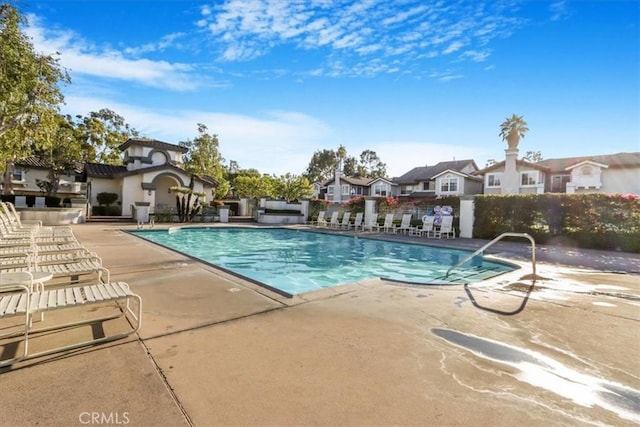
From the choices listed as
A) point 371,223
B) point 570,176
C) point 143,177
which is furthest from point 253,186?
point 570,176

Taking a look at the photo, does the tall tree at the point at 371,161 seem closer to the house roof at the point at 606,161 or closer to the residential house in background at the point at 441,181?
the residential house in background at the point at 441,181

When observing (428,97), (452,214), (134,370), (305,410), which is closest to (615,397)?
(305,410)

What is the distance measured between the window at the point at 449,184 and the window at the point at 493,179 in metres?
3.15

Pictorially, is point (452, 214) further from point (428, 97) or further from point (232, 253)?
point (232, 253)

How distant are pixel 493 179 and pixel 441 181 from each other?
5.30 m

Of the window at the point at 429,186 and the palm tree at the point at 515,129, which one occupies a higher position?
the palm tree at the point at 515,129

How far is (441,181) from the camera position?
35.6m

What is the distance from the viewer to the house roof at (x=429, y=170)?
131 ft

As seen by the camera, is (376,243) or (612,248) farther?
(376,243)

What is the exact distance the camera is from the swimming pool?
8.66 meters

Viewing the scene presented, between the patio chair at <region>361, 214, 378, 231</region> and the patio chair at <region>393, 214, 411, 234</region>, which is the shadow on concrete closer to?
the patio chair at <region>393, 214, 411, 234</region>

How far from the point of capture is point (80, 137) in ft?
92.5

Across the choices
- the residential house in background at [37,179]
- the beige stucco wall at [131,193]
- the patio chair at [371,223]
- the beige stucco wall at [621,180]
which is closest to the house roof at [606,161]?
the beige stucco wall at [621,180]

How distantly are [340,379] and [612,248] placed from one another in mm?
14907
